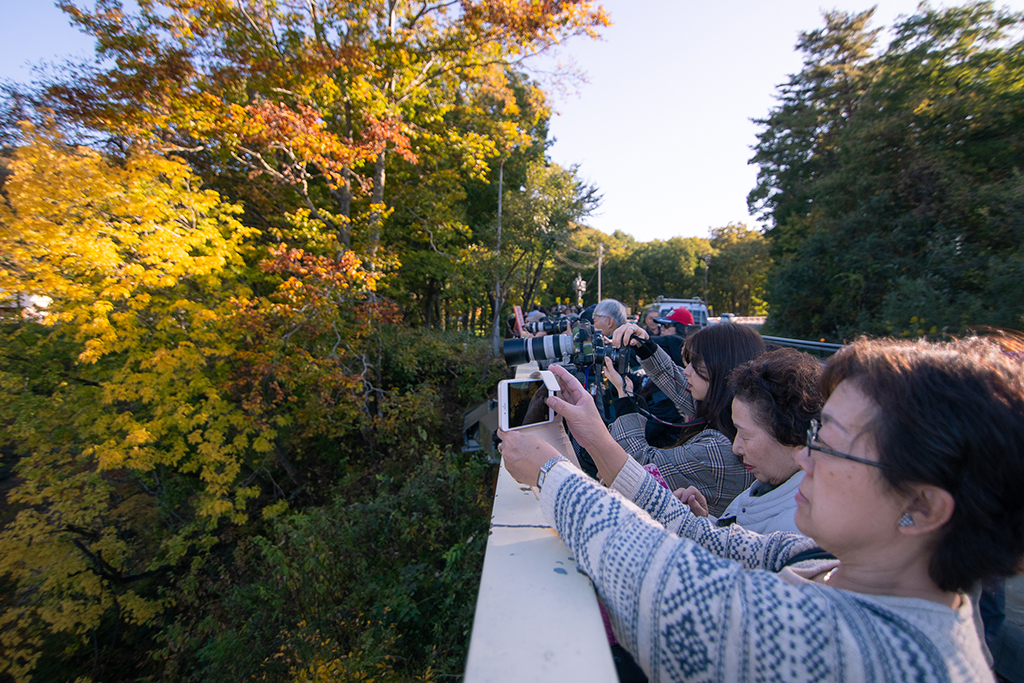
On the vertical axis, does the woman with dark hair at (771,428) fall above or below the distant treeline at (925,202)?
below

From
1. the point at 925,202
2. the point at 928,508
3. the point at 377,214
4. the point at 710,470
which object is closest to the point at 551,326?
the point at 710,470

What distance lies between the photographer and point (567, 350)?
242 cm

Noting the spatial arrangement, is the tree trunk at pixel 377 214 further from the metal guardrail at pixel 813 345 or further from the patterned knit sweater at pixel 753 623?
the patterned knit sweater at pixel 753 623

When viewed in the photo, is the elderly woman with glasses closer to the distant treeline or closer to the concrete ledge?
the concrete ledge

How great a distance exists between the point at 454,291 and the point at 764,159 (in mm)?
22349

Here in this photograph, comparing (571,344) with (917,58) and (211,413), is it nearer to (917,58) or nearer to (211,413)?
(211,413)

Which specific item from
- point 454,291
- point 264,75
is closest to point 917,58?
point 454,291

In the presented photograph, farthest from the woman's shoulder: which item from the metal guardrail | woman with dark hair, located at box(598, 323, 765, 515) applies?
the metal guardrail

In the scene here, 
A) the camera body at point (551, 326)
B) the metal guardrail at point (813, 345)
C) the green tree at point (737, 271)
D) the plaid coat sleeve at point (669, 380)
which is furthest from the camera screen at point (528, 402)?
the green tree at point (737, 271)

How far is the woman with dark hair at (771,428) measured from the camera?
1.55 metres

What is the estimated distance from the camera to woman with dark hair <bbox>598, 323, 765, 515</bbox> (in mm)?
2064

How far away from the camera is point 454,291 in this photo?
11.1 metres

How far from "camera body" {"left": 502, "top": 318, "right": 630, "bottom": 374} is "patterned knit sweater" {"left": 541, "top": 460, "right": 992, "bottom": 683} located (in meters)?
1.36

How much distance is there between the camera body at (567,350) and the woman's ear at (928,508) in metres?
1.50
